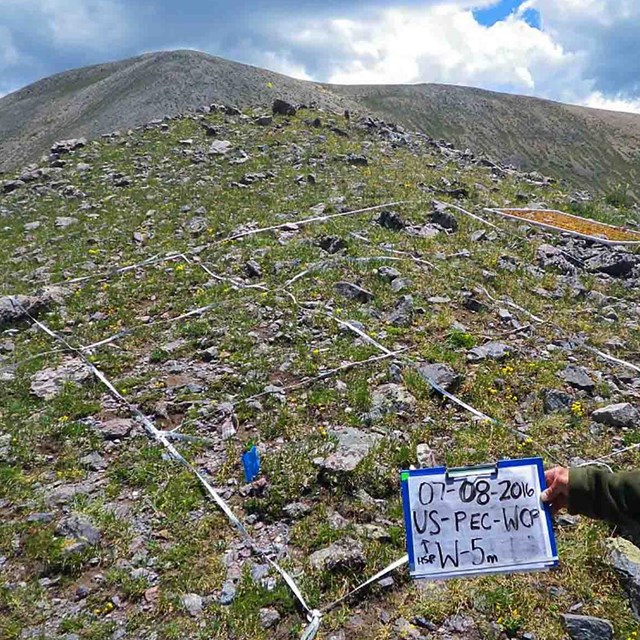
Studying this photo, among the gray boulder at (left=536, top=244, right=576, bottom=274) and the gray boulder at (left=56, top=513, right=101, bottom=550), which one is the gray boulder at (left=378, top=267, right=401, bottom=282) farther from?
the gray boulder at (left=56, top=513, right=101, bottom=550)

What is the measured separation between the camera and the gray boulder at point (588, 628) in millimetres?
4223

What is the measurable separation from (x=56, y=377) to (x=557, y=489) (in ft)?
24.1

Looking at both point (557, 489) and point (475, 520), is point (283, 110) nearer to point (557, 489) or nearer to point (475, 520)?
point (475, 520)

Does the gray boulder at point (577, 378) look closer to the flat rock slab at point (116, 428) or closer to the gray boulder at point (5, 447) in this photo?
the flat rock slab at point (116, 428)

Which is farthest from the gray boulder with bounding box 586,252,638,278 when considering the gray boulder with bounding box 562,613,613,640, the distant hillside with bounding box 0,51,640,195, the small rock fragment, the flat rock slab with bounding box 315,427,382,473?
the distant hillside with bounding box 0,51,640,195

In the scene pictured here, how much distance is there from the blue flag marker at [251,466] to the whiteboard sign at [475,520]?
2.82 m

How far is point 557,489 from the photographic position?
3.31m

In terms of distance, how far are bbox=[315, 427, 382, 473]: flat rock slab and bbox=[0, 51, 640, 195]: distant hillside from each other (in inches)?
1308

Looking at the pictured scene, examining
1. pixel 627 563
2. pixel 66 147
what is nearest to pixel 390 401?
pixel 627 563

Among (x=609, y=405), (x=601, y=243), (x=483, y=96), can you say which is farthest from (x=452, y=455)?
(x=483, y=96)

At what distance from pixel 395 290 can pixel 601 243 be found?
6.63m

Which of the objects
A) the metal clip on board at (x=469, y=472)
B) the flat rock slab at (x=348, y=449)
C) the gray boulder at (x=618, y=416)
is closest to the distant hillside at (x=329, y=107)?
the flat rock slab at (x=348, y=449)

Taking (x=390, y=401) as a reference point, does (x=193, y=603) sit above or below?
below

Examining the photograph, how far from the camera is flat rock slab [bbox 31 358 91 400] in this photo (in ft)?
26.8
